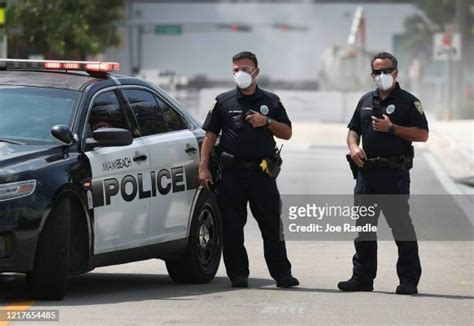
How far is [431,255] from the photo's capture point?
1239 cm

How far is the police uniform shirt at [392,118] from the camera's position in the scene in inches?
377

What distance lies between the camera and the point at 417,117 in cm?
955

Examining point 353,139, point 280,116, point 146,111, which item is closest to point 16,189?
point 146,111

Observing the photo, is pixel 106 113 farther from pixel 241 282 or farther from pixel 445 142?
pixel 445 142

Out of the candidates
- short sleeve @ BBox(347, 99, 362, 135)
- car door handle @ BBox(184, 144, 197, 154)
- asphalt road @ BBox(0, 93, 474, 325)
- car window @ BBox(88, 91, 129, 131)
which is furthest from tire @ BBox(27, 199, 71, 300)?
short sleeve @ BBox(347, 99, 362, 135)

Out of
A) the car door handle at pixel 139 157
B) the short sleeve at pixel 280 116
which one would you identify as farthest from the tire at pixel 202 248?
the short sleeve at pixel 280 116

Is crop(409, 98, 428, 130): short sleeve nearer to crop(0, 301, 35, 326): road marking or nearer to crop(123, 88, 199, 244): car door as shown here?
crop(123, 88, 199, 244): car door

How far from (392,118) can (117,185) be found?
2020 millimetres

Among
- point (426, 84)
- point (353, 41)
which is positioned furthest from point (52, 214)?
point (426, 84)

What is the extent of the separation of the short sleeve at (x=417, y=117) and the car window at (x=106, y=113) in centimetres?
204

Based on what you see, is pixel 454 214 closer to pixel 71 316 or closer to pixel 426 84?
pixel 71 316

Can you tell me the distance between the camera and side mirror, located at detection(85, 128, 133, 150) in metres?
9.01

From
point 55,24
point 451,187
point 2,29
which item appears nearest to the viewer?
point 451,187

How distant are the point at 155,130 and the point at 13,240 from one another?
80.2 inches
